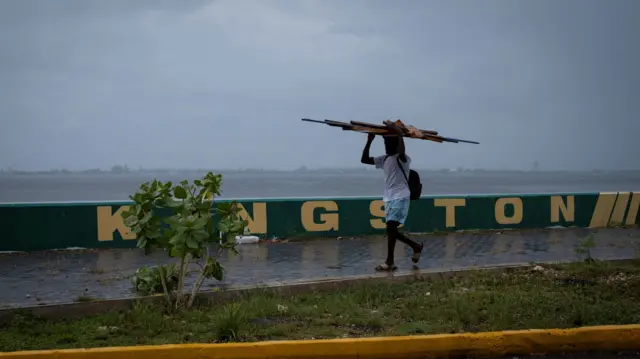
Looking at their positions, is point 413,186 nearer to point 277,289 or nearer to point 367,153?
point 367,153

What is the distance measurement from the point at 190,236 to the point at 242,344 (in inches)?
62.0

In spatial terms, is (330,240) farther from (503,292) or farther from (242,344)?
(242,344)

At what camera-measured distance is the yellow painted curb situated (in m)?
5.73

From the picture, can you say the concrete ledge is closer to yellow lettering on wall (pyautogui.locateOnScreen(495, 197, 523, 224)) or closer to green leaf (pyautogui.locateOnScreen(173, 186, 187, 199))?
green leaf (pyautogui.locateOnScreen(173, 186, 187, 199))

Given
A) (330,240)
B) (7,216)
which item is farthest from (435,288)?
(7,216)

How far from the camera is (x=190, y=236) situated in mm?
7090

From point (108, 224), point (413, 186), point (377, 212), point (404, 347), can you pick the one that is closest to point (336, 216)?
point (377, 212)

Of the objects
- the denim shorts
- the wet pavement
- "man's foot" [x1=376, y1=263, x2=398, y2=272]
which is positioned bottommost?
the wet pavement

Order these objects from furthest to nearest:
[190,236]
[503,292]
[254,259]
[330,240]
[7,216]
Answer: [330,240]
[7,216]
[254,259]
[503,292]
[190,236]

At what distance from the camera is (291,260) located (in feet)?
36.1

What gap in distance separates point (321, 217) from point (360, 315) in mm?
6842

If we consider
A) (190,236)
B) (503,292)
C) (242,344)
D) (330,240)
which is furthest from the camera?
(330,240)

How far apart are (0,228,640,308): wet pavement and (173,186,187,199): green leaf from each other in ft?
3.76

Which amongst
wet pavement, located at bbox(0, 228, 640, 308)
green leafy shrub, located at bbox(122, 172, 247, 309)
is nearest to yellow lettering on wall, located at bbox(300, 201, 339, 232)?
wet pavement, located at bbox(0, 228, 640, 308)
